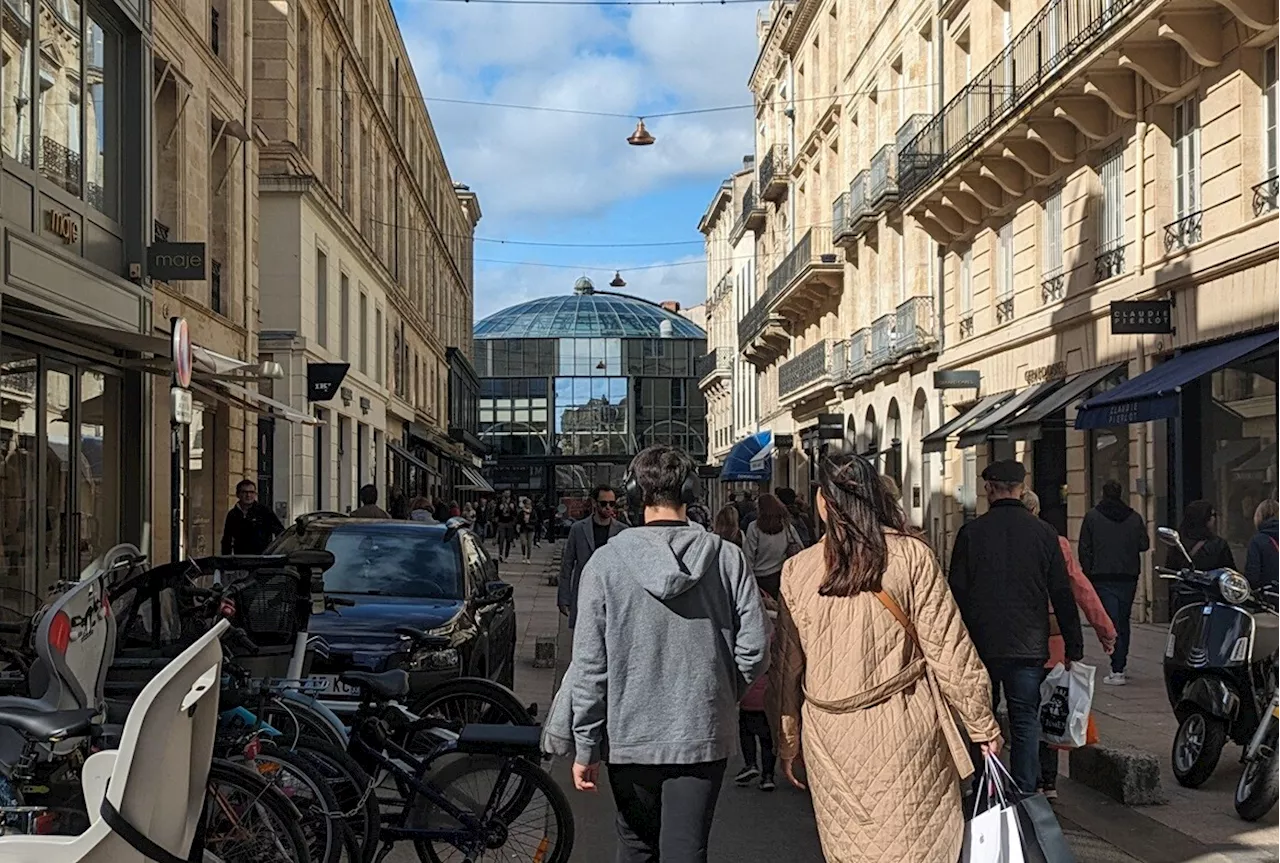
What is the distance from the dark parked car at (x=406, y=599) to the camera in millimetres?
8641

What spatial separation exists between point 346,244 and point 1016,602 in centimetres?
2628

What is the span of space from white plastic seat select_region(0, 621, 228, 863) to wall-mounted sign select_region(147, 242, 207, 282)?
1375 cm

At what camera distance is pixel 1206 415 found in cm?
1733

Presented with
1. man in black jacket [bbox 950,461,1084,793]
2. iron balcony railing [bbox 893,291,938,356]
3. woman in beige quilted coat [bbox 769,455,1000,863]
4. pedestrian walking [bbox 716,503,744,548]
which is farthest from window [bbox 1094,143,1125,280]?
woman in beige quilted coat [bbox 769,455,1000,863]

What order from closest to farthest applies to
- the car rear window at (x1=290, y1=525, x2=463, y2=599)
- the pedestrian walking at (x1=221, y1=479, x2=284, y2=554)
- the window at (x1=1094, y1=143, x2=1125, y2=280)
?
1. the car rear window at (x1=290, y1=525, x2=463, y2=599)
2. the pedestrian walking at (x1=221, y1=479, x2=284, y2=554)
3. the window at (x1=1094, y1=143, x2=1125, y2=280)

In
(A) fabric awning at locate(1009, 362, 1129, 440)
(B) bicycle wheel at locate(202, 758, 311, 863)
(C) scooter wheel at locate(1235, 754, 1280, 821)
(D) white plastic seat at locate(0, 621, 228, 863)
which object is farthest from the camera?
(A) fabric awning at locate(1009, 362, 1129, 440)

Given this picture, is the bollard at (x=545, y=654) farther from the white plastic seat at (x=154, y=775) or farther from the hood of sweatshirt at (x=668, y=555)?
the white plastic seat at (x=154, y=775)

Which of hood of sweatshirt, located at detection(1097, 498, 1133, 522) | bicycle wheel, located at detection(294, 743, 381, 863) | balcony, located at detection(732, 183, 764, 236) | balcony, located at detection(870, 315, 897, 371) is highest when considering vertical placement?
balcony, located at detection(732, 183, 764, 236)

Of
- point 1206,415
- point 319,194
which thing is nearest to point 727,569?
point 1206,415

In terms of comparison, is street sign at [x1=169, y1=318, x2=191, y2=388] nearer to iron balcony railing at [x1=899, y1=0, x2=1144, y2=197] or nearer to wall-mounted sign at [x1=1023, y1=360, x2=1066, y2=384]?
iron balcony railing at [x1=899, y1=0, x2=1144, y2=197]

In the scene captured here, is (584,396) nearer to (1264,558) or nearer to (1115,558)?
(1115,558)

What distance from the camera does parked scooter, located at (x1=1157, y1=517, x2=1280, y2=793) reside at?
8055 millimetres

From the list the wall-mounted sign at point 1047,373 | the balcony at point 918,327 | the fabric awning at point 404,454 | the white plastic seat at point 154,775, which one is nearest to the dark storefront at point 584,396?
the fabric awning at point 404,454

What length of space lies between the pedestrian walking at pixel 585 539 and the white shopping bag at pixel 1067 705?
500cm
